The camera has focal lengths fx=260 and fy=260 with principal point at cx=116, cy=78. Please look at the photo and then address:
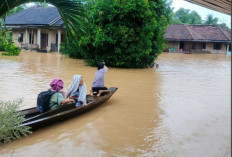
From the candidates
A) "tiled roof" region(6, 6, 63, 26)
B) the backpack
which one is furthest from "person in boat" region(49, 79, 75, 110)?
"tiled roof" region(6, 6, 63, 26)

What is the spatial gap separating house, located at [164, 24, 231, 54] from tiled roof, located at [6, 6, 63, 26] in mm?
19190

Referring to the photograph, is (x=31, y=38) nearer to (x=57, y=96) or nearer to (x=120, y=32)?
(x=120, y=32)

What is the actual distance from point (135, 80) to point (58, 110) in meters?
7.40

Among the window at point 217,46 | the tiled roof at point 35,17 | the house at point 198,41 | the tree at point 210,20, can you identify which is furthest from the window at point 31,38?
the tree at point 210,20

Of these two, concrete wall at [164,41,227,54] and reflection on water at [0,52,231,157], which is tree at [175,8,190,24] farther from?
reflection on water at [0,52,231,157]

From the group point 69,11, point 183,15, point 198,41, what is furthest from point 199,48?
point 69,11

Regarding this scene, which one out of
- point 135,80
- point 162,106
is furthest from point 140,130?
point 135,80

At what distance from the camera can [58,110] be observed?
5.71 metres

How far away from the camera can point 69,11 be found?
4148 millimetres

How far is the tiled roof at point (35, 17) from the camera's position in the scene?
2764 centimetres

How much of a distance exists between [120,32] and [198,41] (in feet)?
90.1

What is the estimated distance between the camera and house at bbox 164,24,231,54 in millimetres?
39906

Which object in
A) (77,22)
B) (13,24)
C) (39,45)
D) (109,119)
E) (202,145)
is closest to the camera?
(77,22)

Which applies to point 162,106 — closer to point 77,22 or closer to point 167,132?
point 167,132
